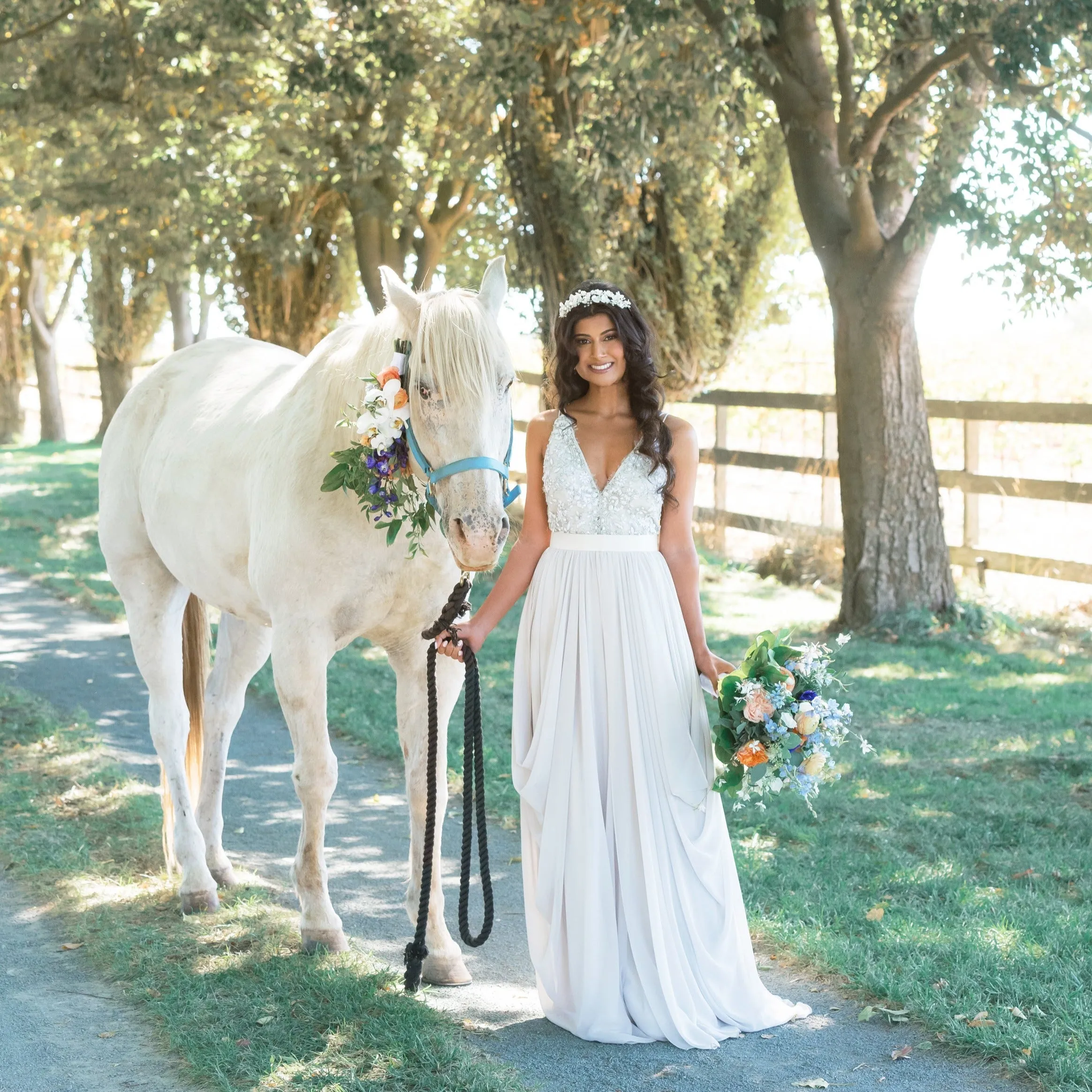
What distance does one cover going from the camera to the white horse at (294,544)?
341 centimetres

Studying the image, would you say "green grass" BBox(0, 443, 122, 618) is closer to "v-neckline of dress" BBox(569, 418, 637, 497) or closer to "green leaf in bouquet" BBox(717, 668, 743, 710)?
"v-neckline of dress" BBox(569, 418, 637, 497)

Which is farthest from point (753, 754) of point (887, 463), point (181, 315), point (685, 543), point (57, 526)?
point (181, 315)

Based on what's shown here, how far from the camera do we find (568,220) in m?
10.8

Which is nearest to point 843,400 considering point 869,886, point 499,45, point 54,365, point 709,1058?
point 499,45

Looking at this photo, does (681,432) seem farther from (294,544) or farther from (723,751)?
(294,544)

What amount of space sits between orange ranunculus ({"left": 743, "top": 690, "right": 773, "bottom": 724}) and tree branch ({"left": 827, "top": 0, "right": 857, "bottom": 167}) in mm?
6045

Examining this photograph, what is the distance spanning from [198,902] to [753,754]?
2.22 m

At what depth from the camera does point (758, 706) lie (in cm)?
338

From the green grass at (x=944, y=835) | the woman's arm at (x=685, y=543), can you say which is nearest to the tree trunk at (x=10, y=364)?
the green grass at (x=944, y=835)

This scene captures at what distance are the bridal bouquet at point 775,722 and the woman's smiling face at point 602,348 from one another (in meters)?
0.87

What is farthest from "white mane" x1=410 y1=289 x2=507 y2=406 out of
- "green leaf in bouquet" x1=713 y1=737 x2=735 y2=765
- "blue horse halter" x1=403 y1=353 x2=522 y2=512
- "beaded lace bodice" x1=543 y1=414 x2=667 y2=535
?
"green leaf in bouquet" x1=713 y1=737 x2=735 y2=765

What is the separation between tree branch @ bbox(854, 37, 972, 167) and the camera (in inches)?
294

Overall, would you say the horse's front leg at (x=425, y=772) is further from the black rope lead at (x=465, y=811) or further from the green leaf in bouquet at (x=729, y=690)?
the green leaf in bouquet at (x=729, y=690)

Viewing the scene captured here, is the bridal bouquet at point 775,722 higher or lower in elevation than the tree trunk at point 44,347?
lower
